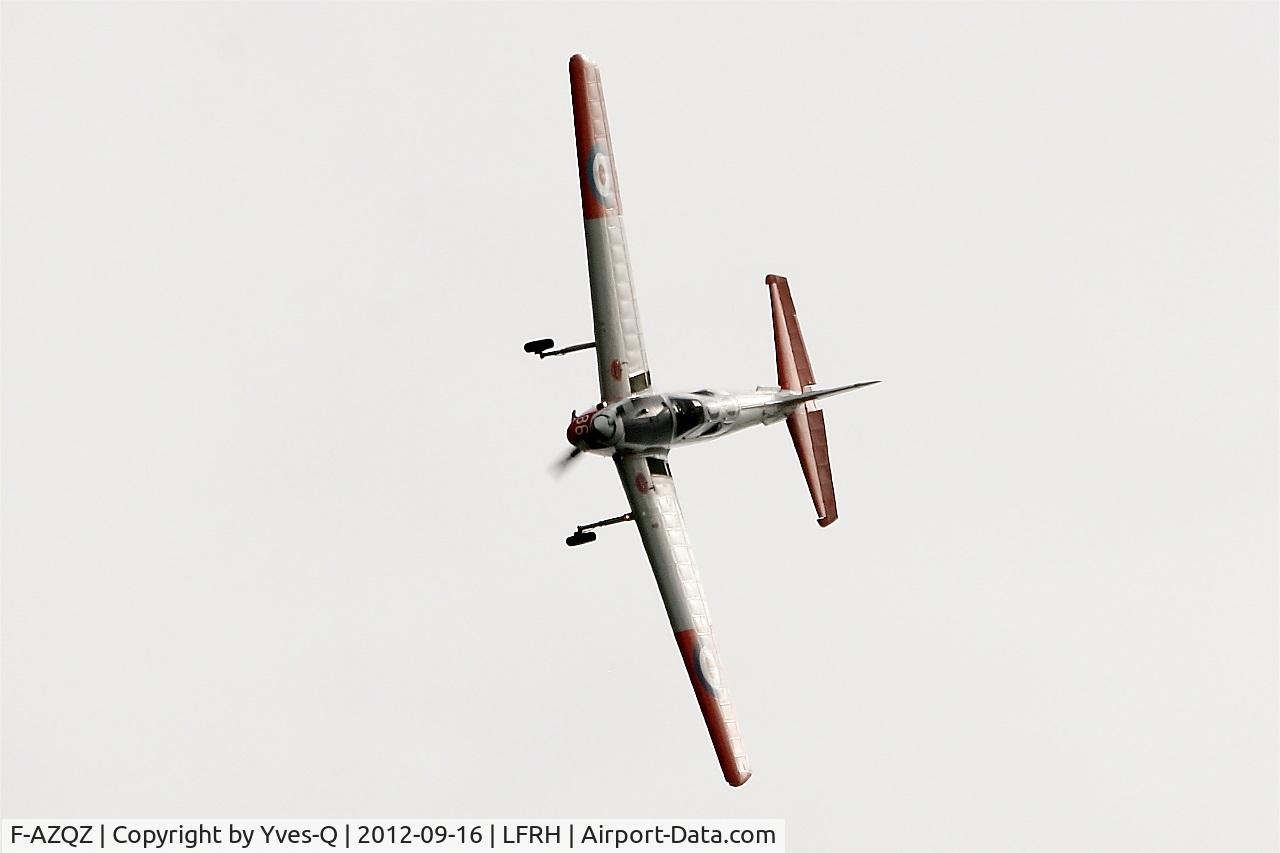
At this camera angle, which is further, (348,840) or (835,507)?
(835,507)

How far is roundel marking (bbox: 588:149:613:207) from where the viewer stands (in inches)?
2158

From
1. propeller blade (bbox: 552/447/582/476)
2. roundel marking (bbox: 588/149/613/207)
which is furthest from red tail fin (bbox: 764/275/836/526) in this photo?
propeller blade (bbox: 552/447/582/476)

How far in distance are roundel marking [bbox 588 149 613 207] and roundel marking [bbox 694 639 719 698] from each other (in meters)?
12.2

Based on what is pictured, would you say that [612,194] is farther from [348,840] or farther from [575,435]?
[348,840]

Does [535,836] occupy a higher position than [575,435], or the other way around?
[575,435]

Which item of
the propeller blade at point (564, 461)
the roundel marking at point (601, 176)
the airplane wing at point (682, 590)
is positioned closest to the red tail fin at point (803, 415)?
the airplane wing at point (682, 590)

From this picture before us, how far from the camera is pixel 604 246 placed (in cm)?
5500

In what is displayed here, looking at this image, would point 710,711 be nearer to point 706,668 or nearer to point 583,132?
point 706,668

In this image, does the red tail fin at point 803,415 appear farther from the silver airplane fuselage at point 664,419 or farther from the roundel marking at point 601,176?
the roundel marking at point 601,176

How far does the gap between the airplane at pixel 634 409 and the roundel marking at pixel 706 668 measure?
26mm

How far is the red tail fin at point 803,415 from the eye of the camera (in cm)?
5638

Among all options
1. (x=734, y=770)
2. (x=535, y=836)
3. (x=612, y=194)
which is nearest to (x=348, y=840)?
(x=535, y=836)

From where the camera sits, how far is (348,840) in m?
52.8

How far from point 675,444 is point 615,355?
2.89m
